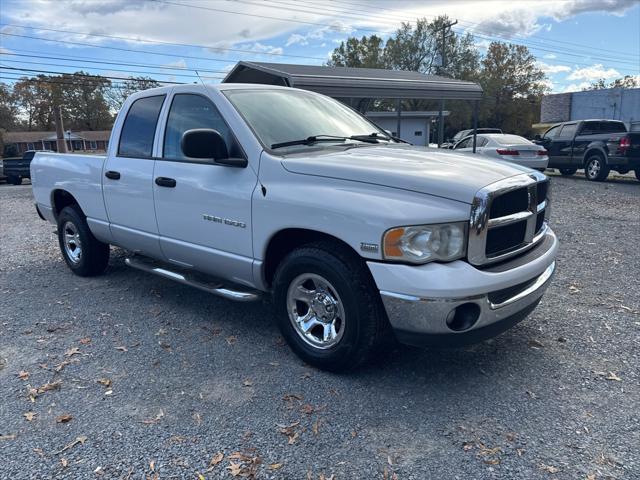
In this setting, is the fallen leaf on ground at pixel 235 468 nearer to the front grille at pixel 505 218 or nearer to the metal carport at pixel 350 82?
the front grille at pixel 505 218

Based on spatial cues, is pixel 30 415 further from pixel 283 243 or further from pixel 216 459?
pixel 283 243

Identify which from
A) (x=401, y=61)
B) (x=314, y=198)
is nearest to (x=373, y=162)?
(x=314, y=198)

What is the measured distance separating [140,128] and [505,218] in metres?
3.39

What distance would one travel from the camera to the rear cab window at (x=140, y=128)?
4.72 metres

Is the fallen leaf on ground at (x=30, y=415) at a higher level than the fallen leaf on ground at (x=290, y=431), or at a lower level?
higher

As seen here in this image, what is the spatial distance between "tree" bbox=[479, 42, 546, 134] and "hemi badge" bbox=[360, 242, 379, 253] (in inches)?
2351

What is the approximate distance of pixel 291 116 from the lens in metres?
4.20

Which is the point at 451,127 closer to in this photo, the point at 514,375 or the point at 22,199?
the point at 22,199

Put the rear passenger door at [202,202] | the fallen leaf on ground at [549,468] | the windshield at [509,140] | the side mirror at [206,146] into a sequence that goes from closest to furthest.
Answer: the fallen leaf on ground at [549,468]
the side mirror at [206,146]
the rear passenger door at [202,202]
the windshield at [509,140]

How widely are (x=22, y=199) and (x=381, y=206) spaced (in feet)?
47.9

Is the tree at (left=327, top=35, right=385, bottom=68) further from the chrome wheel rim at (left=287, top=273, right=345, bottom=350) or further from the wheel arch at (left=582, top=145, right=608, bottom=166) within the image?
the chrome wheel rim at (left=287, top=273, right=345, bottom=350)

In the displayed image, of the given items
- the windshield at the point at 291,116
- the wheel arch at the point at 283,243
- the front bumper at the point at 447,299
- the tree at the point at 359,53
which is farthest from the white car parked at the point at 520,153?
the tree at the point at 359,53

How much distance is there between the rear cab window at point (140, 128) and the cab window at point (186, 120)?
235mm

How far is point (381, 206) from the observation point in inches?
119
